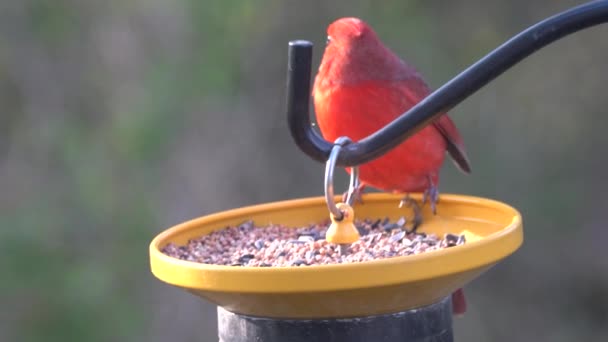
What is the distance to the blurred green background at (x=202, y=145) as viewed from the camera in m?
6.49

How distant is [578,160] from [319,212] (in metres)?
3.95

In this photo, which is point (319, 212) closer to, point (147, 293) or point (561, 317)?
point (147, 293)

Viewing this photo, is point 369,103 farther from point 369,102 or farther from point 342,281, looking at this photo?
point 342,281

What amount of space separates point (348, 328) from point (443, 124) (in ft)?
5.57

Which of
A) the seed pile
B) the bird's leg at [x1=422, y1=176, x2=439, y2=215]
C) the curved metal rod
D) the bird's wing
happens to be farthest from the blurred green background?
the curved metal rod

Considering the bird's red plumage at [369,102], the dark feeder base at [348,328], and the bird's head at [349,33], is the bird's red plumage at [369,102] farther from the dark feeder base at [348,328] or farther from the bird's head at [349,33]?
the dark feeder base at [348,328]

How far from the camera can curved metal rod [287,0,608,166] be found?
2.04 m

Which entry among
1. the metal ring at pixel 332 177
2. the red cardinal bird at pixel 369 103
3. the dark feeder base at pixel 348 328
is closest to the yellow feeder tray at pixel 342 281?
the dark feeder base at pixel 348 328

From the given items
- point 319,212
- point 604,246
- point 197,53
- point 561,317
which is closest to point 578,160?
point 604,246

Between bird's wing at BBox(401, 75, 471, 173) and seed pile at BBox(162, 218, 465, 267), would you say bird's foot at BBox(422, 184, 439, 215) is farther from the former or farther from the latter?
bird's wing at BBox(401, 75, 471, 173)

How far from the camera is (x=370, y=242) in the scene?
2.64 m

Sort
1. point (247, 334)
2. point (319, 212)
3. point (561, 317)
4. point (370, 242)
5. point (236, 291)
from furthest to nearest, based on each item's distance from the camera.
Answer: point (561, 317) < point (319, 212) < point (370, 242) < point (247, 334) < point (236, 291)

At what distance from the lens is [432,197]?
317cm

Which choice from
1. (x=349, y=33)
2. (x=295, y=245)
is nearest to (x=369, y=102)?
(x=349, y=33)
